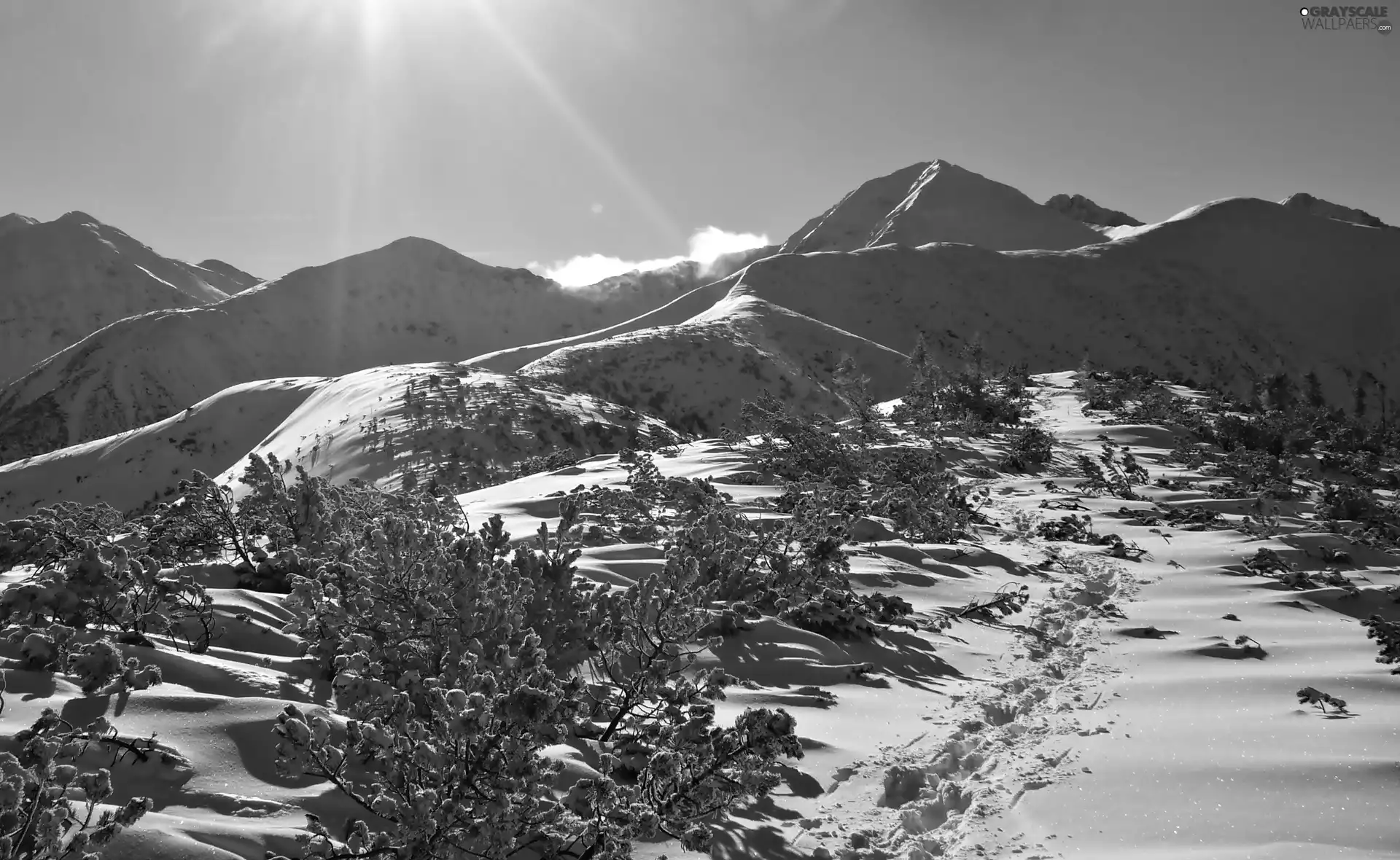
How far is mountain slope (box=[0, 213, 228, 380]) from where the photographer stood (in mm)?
69938

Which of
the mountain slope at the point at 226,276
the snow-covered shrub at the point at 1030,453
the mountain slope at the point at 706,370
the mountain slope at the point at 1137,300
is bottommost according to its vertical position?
the snow-covered shrub at the point at 1030,453

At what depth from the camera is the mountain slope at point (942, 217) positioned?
72375 millimetres

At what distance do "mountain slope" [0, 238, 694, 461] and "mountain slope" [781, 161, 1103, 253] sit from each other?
2551cm

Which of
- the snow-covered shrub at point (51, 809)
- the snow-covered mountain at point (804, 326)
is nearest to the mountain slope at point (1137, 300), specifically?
the snow-covered mountain at point (804, 326)

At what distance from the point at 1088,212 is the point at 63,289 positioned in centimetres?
12040

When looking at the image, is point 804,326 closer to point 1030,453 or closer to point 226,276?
point 1030,453

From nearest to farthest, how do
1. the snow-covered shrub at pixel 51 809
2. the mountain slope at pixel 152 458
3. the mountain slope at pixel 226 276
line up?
the snow-covered shrub at pixel 51 809 < the mountain slope at pixel 152 458 < the mountain slope at pixel 226 276

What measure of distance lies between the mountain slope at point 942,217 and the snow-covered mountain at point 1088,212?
14721 millimetres

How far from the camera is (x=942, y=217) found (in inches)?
2948

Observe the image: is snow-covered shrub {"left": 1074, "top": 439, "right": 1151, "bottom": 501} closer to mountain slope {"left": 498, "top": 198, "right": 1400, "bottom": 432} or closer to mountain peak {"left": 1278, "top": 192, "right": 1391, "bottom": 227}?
mountain slope {"left": 498, "top": 198, "right": 1400, "bottom": 432}

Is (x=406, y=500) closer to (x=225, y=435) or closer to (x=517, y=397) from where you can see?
(x=517, y=397)

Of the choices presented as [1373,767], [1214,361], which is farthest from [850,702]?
[1214,361]

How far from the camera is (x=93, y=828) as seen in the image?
5.50ft

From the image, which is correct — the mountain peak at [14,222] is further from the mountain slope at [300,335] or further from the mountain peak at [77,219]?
the mountain slope at [300,335]
